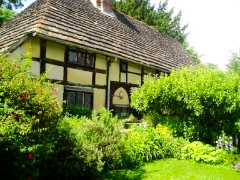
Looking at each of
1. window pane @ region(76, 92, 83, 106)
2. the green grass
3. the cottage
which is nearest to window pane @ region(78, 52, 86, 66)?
the cottage

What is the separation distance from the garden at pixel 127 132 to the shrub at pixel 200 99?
4 centimetres

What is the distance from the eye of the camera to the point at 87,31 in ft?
58.2

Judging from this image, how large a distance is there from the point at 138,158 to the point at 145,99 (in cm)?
454

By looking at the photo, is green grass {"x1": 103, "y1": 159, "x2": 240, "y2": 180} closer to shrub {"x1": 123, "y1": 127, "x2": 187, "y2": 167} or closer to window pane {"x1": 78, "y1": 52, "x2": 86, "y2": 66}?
shrub {"x1": 123, "y1": 127, "x2": 187, "y2": 167}

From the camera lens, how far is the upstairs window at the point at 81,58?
16.3m

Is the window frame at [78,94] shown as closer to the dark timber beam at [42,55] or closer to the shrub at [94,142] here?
the dark timber beam at [42,55]

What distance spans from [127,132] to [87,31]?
7.78 m

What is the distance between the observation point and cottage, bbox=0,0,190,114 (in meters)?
14.8

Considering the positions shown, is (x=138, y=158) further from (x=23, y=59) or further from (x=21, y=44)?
(x=21, y=44)

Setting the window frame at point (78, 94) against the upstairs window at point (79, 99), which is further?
the upstairs window at point (79, 99)

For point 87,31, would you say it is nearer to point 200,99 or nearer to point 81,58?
point 81,58

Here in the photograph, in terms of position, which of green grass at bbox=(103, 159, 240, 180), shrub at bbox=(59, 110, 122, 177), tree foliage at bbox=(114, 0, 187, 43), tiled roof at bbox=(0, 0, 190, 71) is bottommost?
green grass at bbox=(103, 159, 240, 180)

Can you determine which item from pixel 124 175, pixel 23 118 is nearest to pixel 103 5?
pixel 124 175

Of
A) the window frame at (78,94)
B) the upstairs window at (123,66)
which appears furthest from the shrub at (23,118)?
the upstairs window at (123,66)
